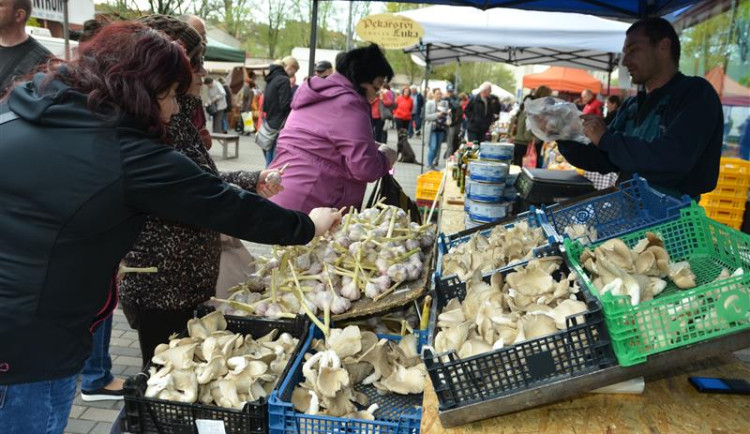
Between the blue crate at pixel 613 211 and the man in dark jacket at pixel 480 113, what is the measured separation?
1254 centimetres

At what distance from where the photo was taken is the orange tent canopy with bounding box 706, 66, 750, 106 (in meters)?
6.65

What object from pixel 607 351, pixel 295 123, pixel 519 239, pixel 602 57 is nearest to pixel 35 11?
pixel 295 123

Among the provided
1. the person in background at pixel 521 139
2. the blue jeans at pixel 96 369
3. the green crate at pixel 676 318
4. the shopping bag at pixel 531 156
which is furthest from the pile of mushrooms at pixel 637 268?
the person in background at pixel 521 139

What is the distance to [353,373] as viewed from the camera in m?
2.18

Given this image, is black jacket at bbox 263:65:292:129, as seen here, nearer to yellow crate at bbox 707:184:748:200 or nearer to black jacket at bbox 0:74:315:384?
yellow crate at bbox 707:184:748:200

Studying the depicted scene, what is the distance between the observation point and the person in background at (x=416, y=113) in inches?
966

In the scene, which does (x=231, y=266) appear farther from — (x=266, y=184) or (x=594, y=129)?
(x=594, y=129)

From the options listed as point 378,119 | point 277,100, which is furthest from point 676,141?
point 378,119

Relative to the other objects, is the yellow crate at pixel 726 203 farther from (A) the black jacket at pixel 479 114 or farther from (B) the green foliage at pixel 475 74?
(B) the green foliage at pixel 475 74

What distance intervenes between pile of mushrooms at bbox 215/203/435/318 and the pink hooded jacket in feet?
→ 1.73

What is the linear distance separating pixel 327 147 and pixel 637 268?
2.16 metres

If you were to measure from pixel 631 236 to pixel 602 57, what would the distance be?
11.2 m

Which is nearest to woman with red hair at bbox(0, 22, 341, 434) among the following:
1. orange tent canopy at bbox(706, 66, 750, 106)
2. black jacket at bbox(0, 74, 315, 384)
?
black jacket at bbox(0, 74, 315, 384)

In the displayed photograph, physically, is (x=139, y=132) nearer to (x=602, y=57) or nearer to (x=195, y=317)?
(x=195, y=317)
